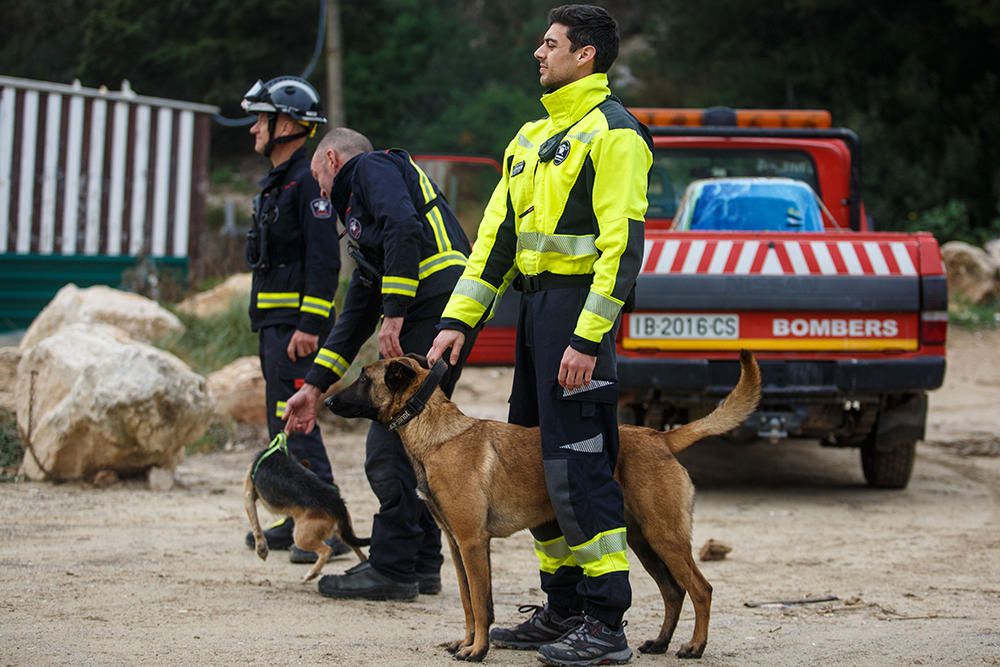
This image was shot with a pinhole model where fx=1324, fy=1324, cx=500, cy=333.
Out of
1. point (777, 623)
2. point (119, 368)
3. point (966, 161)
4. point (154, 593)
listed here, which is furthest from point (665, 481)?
point (966, 161)

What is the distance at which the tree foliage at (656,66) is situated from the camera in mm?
23875

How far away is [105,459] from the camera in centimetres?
777

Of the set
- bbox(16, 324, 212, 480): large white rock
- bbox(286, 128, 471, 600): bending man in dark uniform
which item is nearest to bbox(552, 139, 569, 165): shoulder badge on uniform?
bbox(286, 128, 471, 600): bending man in dark uniform

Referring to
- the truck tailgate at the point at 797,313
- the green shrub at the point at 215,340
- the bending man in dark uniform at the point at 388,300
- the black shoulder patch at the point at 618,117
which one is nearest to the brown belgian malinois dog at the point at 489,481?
the bending man in dark uniform at the point at 388,300

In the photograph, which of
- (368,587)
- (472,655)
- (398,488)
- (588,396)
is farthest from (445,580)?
(588,396)

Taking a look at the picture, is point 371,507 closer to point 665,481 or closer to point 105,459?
point 105,459

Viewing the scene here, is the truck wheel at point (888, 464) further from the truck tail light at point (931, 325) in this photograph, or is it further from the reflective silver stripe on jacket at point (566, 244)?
the reflective silver stripe on jacket at point (566, 244)

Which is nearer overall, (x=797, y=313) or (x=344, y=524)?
(x=344, y=524)

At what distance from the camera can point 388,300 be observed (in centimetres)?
520

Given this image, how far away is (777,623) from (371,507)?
3.17 meters

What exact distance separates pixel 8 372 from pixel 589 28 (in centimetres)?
632

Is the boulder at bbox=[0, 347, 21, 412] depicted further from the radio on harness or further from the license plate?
the license plate

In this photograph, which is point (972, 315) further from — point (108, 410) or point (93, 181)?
point (108, 410)

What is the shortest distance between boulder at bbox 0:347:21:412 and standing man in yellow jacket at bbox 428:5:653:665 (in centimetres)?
555
